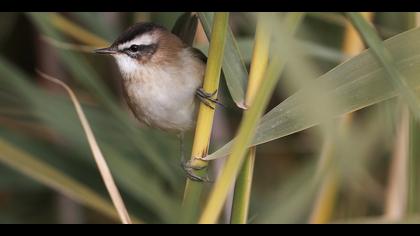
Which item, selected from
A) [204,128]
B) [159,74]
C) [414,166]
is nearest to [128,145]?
[159,74]

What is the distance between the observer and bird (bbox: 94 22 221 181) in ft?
5.52

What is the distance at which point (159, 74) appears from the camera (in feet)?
5.72

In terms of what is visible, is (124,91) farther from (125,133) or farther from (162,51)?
(125,133)

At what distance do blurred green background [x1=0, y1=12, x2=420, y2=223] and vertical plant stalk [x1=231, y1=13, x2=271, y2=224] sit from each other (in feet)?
0.87

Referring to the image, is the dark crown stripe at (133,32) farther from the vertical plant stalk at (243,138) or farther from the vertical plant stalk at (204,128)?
the vertical plant stalk at (243,138)

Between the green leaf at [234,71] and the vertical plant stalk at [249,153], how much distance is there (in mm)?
18

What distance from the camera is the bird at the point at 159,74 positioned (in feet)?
5.52

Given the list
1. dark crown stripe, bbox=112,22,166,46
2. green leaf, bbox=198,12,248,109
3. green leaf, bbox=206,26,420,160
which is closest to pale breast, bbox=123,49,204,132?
dark crown stripe, bbox=112,22,166,46

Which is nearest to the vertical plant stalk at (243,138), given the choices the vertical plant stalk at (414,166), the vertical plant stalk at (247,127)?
the vertical plant stalk at (247,127)

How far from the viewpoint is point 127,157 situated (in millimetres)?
2141

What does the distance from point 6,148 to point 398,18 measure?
1261mm

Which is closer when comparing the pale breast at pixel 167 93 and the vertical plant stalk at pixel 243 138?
the vertical plant stalk at pixel 243 138

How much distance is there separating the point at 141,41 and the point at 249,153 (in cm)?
65
